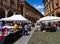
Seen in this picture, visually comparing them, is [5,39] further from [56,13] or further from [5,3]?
[56,13]

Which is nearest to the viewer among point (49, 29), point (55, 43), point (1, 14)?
point (55, 43)

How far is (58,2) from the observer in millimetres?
49188

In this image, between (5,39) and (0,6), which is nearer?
(5,39)

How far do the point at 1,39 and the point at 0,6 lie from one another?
97.9 feet

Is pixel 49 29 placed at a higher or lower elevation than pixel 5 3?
lower

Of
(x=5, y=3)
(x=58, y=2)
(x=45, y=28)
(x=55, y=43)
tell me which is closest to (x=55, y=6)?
(x=58, y=2)

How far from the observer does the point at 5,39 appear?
1199cm

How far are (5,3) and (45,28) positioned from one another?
1783 centimetres

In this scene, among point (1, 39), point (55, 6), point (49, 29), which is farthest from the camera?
point (55, 6)

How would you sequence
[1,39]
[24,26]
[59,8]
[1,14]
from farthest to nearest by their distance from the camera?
[59,8] < [1,14] < [24,26] < [1,39]

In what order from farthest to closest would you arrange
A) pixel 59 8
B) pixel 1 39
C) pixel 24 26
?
pixel 59 8 < pixel 24 26 < pixel 1 39

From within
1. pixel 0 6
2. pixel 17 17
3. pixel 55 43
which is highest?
pixel 0 6

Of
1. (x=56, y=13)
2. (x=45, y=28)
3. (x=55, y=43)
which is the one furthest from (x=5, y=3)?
(x=55, y=43)

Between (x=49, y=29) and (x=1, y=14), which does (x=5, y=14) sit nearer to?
(x=1, y=14)
